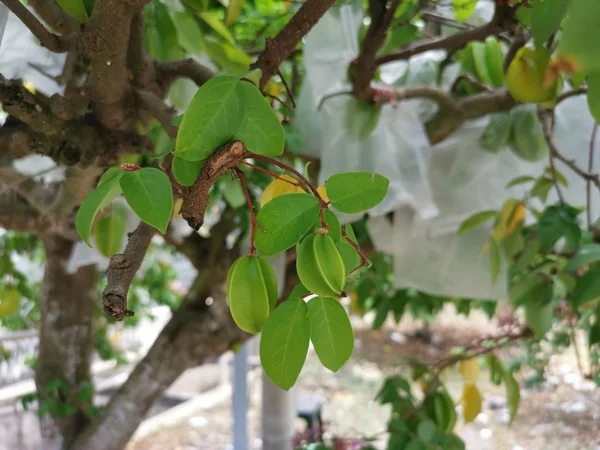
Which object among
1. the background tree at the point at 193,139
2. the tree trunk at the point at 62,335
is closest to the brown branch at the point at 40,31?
the background tree at the point at 193,139

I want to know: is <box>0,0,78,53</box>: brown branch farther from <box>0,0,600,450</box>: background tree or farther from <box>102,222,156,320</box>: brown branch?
<box>102,222,156,320</box>: brown branch

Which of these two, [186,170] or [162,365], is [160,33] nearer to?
[186,170]

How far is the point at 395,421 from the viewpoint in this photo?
3.00 ft

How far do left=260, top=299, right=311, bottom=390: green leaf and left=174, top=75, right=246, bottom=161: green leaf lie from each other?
89 millimetres

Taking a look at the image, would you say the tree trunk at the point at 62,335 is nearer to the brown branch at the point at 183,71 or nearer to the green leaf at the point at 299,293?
the brown branch at the point at 183,71

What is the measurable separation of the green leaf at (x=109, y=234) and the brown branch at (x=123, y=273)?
37cm

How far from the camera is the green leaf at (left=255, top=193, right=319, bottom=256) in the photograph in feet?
0.95

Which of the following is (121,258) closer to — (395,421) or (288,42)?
(288,42)

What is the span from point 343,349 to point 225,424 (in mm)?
2191

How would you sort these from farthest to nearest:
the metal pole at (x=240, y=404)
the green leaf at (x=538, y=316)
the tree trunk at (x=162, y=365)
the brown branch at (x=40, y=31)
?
1. the metal pole at (x=240, y=404)
2. the tree trunk at (x=162, y=365)
3. the green leaf at (x=538, y=316)
4. the brown branch at (x=40, y=31)

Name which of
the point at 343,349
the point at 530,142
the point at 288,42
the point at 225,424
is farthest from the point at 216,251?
the point at 225,424

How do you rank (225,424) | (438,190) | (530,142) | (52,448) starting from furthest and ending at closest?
1. (225,424)
2. (52,448)
3. (438,190)
4. (530,142)

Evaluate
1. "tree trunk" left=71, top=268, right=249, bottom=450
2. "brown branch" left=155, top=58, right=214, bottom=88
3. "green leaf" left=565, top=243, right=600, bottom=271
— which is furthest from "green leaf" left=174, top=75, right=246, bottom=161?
"tree trunk" left=71, top=268, right=249, bottom=450

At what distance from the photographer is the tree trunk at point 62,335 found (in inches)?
42.9
